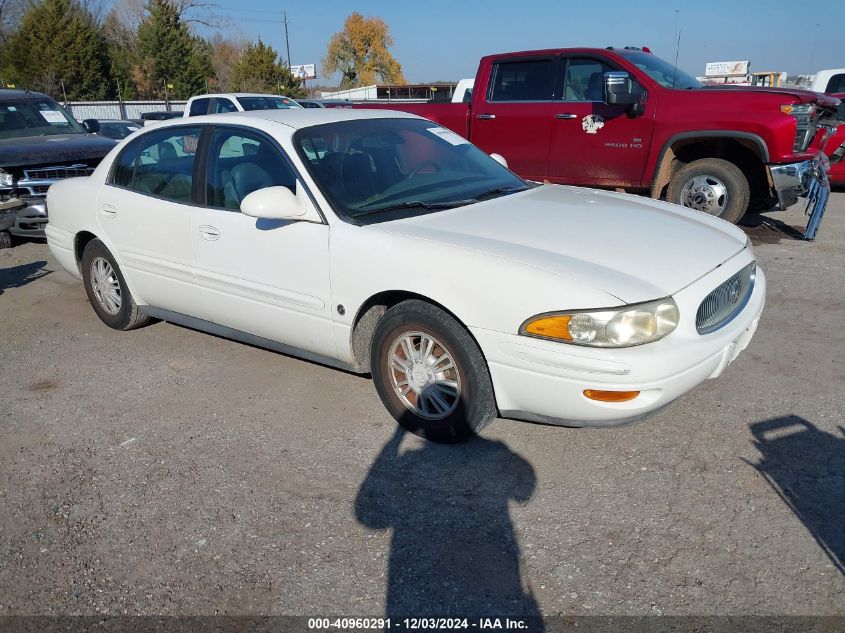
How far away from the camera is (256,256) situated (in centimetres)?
406

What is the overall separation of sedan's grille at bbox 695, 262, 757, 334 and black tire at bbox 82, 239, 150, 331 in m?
3.89

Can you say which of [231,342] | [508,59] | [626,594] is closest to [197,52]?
[508,59]

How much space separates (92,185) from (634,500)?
4.33m

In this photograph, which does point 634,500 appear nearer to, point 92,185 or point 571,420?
point 571,420

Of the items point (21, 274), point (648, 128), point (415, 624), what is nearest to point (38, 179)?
point (21, 274)

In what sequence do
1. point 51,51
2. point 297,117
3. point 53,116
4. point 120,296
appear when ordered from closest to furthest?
point 297,117 → point 120,296 → point 53,116 → point 51,51

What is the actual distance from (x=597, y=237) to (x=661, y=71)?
550 centimetres

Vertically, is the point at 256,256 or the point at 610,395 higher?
the point at 256,256

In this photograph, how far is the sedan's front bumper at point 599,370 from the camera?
2.98 meters

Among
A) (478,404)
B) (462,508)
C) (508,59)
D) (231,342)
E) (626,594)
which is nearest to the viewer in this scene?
(626,594)

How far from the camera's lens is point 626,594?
8.33 feet

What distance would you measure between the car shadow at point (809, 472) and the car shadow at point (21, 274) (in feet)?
22.2

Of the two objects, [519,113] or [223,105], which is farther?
[223,105]

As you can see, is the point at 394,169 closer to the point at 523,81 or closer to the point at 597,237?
the point at 597,237
